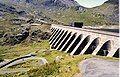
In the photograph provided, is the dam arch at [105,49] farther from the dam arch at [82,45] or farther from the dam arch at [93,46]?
the dam arch at [82,45]

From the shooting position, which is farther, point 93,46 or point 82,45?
point 82,45

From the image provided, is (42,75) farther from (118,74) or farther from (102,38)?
(102,38)

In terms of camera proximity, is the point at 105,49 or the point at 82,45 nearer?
the point at 105,49

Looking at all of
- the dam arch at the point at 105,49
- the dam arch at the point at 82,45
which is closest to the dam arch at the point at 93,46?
the dam arch at the point at 105,49

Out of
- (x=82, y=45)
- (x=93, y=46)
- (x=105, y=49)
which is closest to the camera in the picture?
(x=105, y=49)

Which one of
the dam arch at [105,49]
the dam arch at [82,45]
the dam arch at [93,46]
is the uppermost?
the dam arch at [105,49]

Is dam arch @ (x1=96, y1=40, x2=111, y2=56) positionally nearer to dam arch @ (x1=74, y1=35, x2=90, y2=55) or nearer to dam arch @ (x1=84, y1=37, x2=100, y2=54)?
dam arch @ (x1=84, y1=37, x2=100, y2=54)

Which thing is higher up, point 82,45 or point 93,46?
point 93,46

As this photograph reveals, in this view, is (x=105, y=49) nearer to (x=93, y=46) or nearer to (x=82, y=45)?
(x=93, y=46)

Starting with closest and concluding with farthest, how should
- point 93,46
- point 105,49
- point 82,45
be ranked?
1. point 105,49
2. point 93,46
3. point 82,45

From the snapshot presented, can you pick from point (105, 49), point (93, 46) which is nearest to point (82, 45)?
point (93, 46)

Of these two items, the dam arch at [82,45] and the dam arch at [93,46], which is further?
the dam arch at [82,45]

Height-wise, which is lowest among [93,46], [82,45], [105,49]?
[82,45]

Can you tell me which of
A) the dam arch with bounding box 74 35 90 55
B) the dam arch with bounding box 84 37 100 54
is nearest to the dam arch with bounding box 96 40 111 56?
the dam arch with bounding box 84 37 100 54
